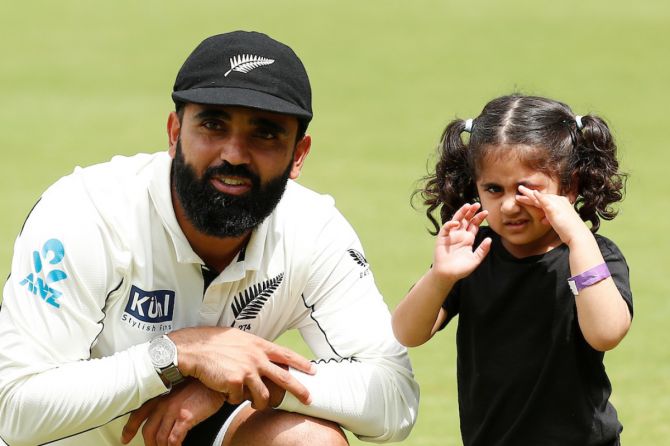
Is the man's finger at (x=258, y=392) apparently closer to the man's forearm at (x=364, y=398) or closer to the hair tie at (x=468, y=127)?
the man's forearm at (x=364, y=398)

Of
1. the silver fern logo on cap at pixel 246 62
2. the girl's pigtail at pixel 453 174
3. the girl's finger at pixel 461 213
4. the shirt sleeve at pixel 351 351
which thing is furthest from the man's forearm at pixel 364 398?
the silver fern logo on cap at pixel 246 62

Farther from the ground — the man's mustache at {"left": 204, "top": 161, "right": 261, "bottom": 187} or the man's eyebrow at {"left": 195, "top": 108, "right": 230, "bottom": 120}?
the man's eyebrow at {"left": 195, "top": 108, "right": 230, "bottom": 120}

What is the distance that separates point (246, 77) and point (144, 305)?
85 cm

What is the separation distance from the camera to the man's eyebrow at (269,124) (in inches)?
185

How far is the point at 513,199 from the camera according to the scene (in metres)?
4.43

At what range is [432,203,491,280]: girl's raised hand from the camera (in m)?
4.43

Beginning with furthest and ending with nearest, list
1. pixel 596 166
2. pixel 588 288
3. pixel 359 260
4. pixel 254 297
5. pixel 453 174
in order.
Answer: pixel 359 260
pixel 254 297
pixel 453 174
pixel 596 166
pixel 588 288

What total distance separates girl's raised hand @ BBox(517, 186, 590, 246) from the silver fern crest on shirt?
3.38 feet

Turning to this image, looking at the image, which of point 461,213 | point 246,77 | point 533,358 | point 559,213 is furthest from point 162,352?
point 559,213

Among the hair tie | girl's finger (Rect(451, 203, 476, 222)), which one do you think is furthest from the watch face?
the hair tie

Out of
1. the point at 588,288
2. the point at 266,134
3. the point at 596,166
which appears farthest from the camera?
the point at 266,134

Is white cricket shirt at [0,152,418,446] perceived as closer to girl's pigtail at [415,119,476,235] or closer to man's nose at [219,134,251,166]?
man's nose at [219,134,251,166]

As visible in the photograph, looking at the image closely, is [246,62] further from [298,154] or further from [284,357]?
[284,357]

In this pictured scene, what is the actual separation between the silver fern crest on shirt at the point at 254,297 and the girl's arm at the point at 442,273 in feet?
1.79
